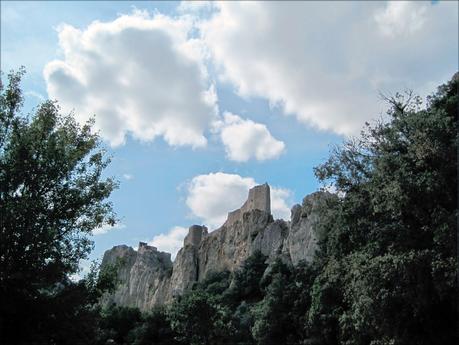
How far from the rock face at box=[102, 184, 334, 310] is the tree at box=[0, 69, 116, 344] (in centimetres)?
4547

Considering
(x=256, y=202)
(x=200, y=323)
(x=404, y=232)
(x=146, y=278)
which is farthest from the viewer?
(x=146, y=278)

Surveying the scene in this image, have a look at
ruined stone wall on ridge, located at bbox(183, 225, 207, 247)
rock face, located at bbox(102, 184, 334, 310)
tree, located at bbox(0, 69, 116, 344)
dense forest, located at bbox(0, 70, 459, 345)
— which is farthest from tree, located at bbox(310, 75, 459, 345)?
ruined stone wall on ridge, located at bbox(183, 225, 207, 247)

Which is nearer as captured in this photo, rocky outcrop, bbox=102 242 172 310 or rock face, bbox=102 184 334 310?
rock face, bbox=102 184 334 310

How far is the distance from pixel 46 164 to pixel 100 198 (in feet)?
6.37

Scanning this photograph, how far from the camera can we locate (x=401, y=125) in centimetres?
2306

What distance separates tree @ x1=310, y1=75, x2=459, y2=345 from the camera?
1956 centimetres

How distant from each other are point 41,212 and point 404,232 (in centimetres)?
1358

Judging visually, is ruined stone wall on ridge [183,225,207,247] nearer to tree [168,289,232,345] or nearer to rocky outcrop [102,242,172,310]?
rocky outcrop [102,242,172,310]

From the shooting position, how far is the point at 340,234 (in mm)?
24656

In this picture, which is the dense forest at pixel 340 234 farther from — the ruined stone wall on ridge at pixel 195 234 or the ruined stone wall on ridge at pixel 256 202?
the ruined stone wall on ridge at pixel 195 234

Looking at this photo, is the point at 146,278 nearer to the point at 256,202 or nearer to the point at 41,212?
the point at 256,202

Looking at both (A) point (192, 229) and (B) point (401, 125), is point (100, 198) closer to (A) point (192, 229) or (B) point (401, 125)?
(B) point (401, 125)

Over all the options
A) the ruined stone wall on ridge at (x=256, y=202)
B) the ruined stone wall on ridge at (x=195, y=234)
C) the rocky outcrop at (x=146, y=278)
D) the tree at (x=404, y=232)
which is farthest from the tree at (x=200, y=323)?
the ruined stone wall on ridge at (x=195, y=234)

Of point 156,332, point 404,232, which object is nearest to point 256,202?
point 156,332
